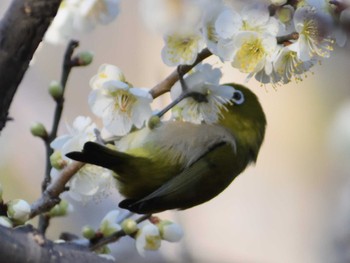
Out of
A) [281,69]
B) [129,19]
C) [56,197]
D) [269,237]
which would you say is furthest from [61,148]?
[129,19]

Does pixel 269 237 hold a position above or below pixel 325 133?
below

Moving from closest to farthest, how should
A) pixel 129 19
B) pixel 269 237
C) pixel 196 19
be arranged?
1. pixel 196 19
2. pixel 269 237
3. pixel 129 19

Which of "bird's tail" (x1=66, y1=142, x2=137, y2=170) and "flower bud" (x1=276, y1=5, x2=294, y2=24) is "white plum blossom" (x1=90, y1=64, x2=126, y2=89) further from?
"flower bud" (x1=276, y1=5, x2=294, y2=24)

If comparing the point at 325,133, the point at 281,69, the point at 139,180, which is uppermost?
the point at 281,69

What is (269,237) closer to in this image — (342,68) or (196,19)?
(342,68)

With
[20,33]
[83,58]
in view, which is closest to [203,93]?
[83,58]

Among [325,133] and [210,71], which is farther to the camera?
[325,133]

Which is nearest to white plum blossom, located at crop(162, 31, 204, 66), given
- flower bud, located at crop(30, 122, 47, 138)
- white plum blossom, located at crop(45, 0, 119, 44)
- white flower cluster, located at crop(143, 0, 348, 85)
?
white flower cluster, located at crop(143, 0, 348, 85)

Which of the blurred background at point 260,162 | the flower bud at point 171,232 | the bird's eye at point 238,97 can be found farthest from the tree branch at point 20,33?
the blurred background at point 260,162

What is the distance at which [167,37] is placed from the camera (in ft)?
3.43

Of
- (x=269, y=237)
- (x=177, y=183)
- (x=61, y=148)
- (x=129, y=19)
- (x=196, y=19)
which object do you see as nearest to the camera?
(x=196, y=19)

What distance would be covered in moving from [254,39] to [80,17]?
260 mm

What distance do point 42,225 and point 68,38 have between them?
0.86ft

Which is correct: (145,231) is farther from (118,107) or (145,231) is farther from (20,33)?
(20,33)
